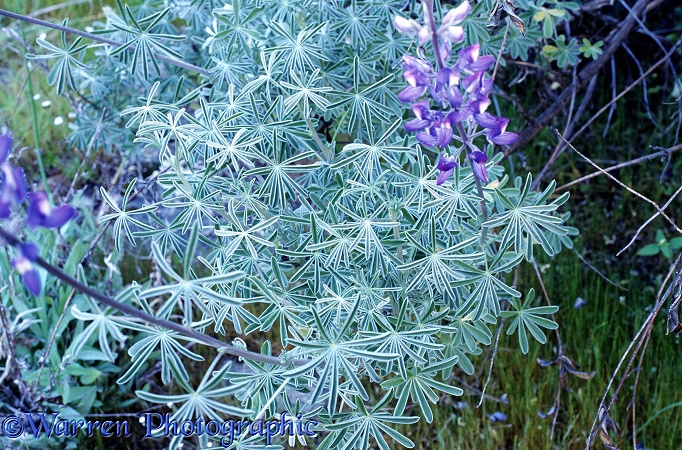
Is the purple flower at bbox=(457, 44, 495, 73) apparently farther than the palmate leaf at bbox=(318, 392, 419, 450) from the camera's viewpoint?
No

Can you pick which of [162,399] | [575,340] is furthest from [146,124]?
[575,340]

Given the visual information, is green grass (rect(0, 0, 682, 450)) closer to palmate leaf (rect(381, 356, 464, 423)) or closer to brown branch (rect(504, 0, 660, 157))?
brown branch (rect(504, 0, 660, 157))

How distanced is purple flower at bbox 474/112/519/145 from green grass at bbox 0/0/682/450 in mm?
1022

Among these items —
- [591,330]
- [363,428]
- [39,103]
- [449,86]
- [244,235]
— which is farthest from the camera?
[39,103]

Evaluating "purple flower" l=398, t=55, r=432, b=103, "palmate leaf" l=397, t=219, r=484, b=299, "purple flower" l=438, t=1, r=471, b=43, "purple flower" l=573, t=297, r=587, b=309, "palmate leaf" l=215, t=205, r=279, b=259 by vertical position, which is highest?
"purple flower" l=438, t=1, r=471, b=43

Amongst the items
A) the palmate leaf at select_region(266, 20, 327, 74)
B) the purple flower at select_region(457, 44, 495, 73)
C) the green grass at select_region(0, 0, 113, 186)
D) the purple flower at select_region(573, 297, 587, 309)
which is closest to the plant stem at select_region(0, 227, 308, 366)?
the purple flower at select_region(457, 44, 495, 73)

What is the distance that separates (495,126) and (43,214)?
2.73ft

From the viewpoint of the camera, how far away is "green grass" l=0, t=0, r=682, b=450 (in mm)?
2074

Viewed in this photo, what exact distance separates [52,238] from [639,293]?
2.19 m

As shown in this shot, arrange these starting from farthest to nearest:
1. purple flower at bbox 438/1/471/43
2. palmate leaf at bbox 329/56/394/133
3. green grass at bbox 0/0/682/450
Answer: green grass at bbox 0/0/682/450, palmate leaf at bbox 329/56/394/133, purple flower at bbox 438/1/471/43

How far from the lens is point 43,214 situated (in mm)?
881

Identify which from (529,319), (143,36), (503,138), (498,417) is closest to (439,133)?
(503,138)

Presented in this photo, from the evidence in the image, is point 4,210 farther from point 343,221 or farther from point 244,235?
point 343,221

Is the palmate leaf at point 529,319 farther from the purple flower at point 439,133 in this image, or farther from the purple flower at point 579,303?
the purple flower at point 579,303
